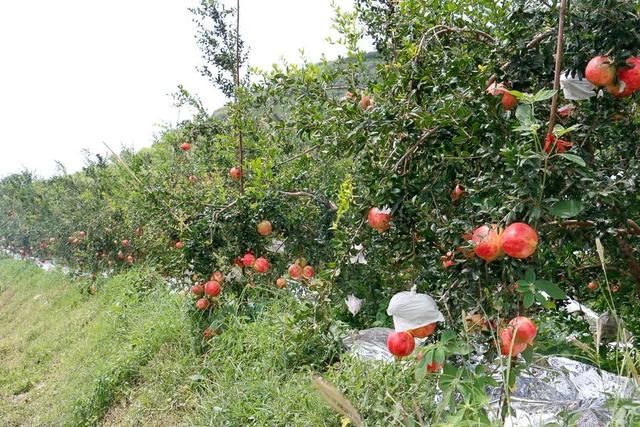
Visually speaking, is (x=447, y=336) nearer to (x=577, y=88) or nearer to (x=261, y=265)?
(x=577, y=88)

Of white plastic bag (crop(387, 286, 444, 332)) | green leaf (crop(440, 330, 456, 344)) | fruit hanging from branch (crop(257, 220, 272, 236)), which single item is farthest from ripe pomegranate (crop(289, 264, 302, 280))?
green leaf (crop(440, 330, 456, 344))

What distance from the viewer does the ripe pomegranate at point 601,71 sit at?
1.44m

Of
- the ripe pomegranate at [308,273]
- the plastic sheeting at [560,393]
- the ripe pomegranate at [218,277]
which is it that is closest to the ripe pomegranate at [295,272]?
the ripe pomegranate at [308,273]

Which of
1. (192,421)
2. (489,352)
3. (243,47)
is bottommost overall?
(192,421)

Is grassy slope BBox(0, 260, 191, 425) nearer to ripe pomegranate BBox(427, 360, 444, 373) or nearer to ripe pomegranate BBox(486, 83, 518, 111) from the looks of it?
ripe pomegranate BBox(427, 360, 444, 373)

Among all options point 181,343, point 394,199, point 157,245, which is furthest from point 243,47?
point 394,199

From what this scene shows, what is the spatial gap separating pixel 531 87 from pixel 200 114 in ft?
11.6

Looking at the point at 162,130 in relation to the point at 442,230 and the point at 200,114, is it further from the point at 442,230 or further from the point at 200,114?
the point at 442,230

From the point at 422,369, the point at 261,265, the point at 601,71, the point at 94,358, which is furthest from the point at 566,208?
the point at 94,358

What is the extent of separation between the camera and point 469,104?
5.45 feet

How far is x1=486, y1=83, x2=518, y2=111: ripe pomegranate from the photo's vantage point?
5.15 feet

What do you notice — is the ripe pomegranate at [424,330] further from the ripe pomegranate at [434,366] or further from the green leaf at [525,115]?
the green leaf at [525,115]

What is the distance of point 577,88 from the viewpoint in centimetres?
155

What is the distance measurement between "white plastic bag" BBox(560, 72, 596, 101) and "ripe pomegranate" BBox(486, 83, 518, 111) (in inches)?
5.8
